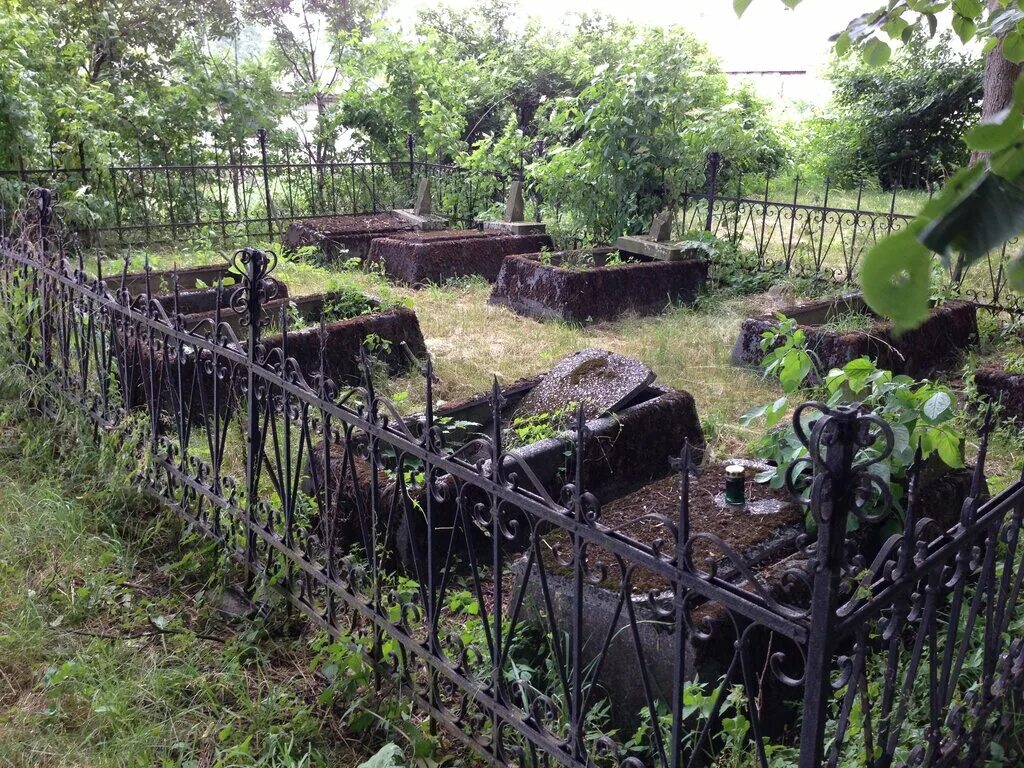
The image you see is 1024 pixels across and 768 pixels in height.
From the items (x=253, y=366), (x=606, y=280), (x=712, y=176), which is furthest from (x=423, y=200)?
(x=253, y=366)

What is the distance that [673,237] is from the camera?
31.5 ft

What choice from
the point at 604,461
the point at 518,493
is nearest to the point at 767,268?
the point at 604,461

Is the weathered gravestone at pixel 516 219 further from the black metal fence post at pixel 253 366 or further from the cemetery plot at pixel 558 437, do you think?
the black metal fence post at pixel 253 366

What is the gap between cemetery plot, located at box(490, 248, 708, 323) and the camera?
7.98m

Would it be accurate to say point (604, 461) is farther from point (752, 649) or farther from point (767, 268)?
point (767, 268)

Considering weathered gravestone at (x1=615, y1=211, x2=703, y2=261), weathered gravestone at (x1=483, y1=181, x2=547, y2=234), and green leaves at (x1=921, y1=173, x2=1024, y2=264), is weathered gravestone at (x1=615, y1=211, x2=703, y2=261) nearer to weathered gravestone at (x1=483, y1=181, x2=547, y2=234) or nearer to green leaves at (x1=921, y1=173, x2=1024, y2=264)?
weathered gravestone at (x1=483, y1=181, x2=547, y2=234)

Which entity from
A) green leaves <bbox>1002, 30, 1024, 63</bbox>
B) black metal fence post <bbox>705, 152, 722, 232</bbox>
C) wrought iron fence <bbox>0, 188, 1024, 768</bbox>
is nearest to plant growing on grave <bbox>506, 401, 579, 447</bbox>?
wrought iron fence <bbox>0, 188, 1024, 768</bbox>

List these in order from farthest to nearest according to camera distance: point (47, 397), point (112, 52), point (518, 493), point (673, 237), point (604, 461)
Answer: point (112, 52)
point (673, 237)
point (47, 397)
point (604, 461)
point (518, 493)

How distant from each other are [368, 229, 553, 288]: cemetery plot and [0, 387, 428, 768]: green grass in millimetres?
5446

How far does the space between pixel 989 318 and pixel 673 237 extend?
3.36 metres

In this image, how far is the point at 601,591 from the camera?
2.93 m

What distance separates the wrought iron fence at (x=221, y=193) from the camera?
393 inches

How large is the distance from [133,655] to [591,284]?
5.65 meters

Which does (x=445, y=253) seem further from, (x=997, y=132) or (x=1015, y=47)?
(x=997, y=132)
